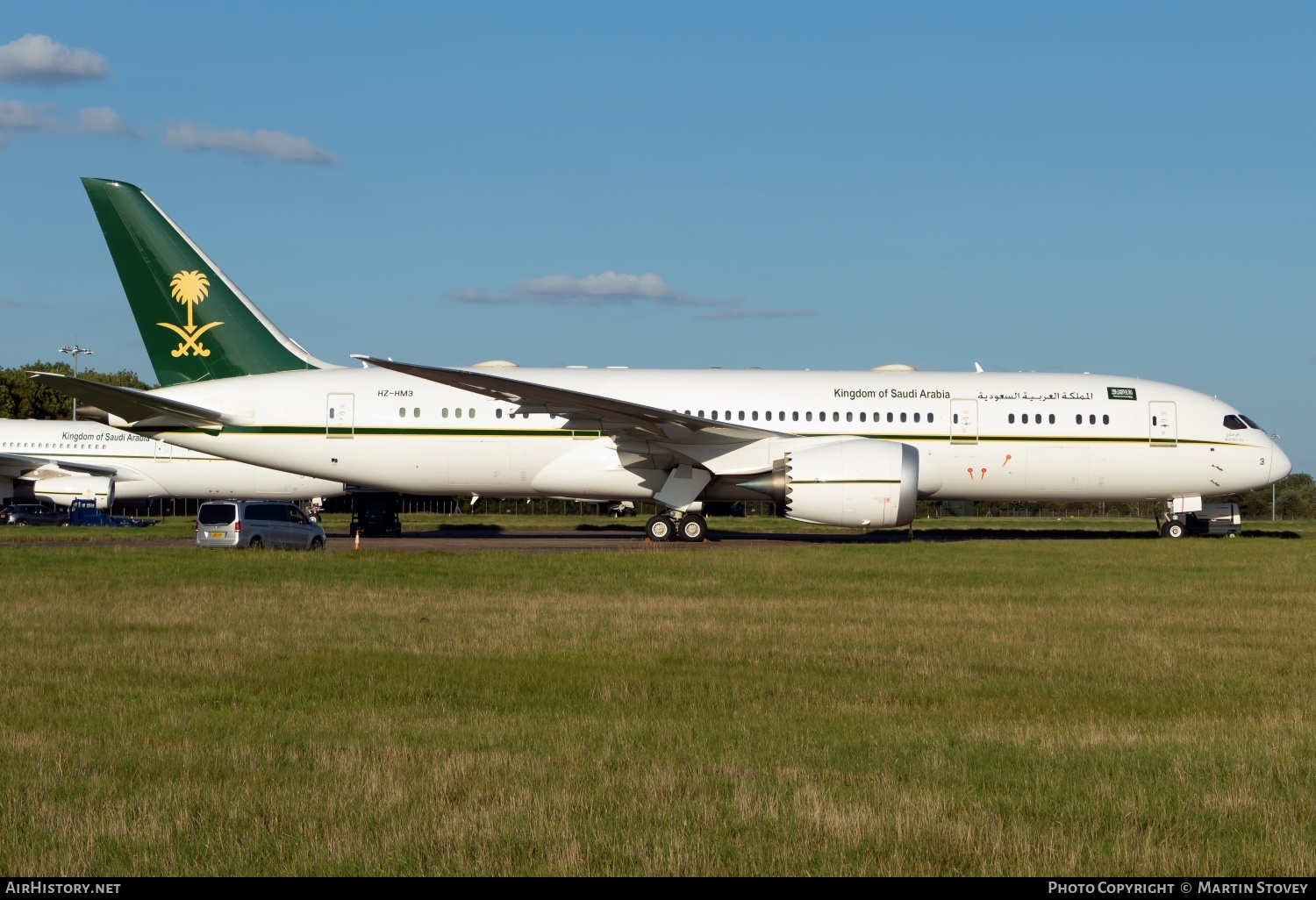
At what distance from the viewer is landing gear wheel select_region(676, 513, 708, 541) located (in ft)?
106

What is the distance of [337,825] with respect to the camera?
6316mm

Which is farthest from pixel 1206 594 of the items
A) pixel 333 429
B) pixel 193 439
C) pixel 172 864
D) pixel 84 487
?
pixel 84 487

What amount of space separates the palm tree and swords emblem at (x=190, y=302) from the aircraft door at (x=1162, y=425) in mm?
23780

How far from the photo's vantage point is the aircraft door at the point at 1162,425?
1296 inches

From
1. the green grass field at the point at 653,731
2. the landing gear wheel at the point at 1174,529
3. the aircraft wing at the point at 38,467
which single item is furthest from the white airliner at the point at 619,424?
the aircraft wing at the point at 38,467

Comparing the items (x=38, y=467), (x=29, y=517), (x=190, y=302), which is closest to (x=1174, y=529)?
(x=190, y=302)

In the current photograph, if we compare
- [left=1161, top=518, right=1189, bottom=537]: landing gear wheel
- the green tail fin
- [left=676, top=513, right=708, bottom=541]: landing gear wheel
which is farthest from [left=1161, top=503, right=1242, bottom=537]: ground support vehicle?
the green tail fin

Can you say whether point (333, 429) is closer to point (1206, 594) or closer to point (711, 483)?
point (711, 483)

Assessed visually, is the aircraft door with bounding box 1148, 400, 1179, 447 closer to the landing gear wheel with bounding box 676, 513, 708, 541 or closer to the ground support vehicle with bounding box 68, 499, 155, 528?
the landing gear wheel with bounding box 676, 513, 708, 541

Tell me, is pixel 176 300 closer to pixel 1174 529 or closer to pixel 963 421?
pixel 963 421

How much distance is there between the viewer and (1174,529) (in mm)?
35250

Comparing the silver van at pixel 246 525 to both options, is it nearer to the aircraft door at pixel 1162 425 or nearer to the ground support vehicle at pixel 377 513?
the ground support vehicle at pixel 377 513

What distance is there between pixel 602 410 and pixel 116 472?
3389 centimetres

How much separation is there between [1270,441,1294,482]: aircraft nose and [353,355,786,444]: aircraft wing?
1315 centimetres
